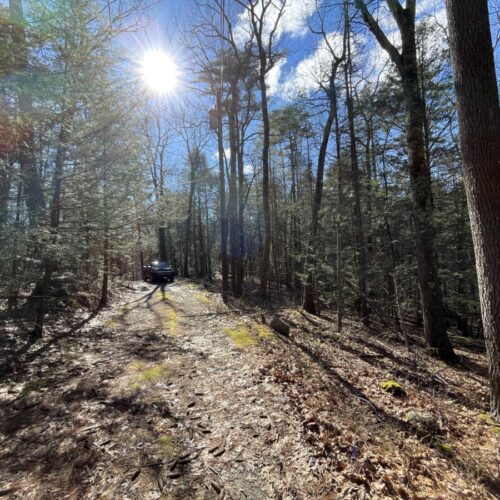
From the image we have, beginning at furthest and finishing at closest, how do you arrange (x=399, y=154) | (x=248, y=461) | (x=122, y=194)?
(x=399, y=154), (x=122, y=194), (x=248, y=461)

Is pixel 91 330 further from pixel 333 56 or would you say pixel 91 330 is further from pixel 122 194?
pixel 333 56

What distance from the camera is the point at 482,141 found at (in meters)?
3.41

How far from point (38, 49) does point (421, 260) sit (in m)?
8.55

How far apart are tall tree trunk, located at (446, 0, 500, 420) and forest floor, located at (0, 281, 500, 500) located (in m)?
1.39

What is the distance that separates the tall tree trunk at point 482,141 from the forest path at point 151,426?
288cm

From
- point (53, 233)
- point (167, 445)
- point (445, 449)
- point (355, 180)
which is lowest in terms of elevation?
point (445, 449)

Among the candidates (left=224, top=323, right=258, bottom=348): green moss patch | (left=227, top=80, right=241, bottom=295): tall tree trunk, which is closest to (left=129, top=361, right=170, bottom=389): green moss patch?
(left=224, top=323, right=258, bottom=348): green moss patch

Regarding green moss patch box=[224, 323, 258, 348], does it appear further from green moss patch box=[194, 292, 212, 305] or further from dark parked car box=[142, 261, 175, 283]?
dark parked car box=[142, 261, 175, 283]

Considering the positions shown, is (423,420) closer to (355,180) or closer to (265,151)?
(355,180)

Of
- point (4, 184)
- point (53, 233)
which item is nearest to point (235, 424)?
point (53, 233)

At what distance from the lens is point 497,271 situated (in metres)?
3.36

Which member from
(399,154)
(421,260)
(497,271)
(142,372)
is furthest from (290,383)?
(399,154)

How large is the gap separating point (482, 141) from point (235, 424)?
462 cm

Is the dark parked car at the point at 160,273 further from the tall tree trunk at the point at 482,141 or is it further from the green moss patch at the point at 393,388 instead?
the tall tree trunk at the point at 482,141
